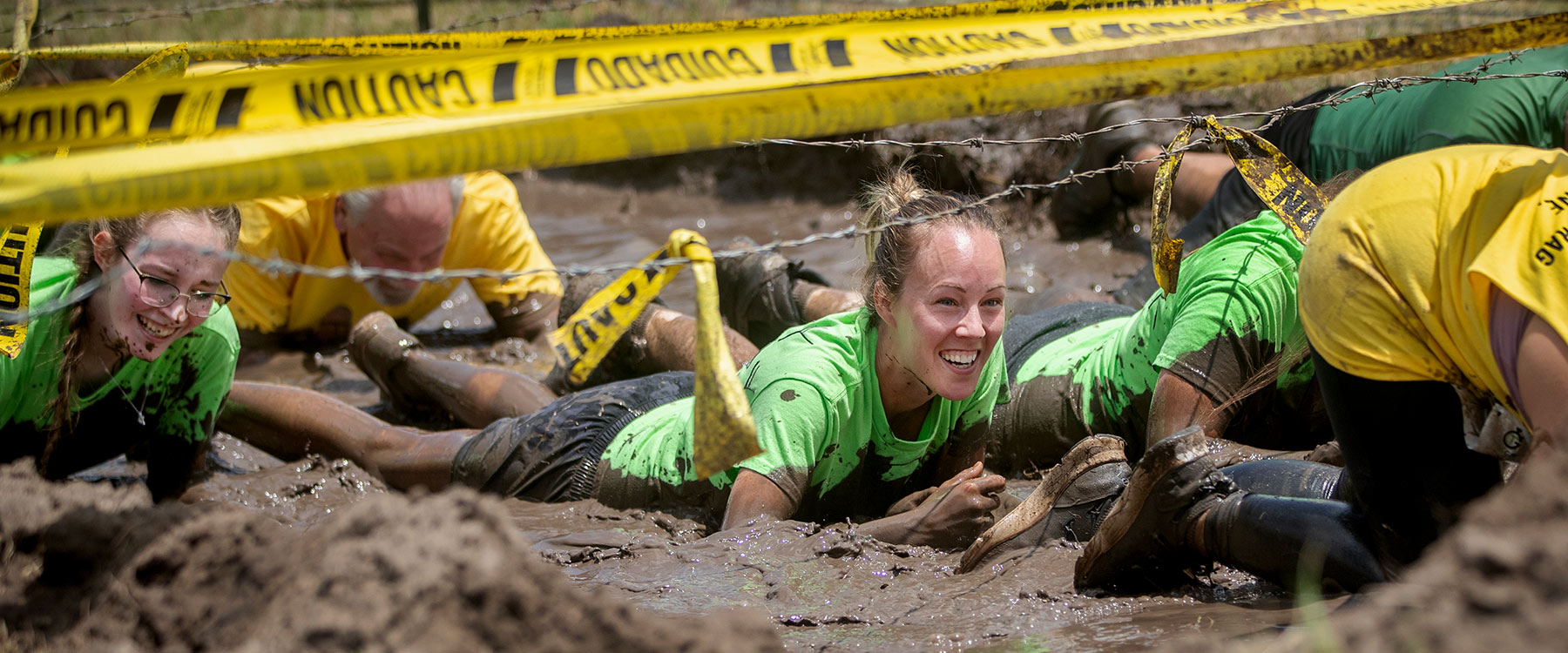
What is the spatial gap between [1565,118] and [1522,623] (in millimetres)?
3237

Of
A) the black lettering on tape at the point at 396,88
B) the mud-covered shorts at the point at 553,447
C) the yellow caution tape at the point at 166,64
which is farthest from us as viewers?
the mud-covered shorts at the point at 553,447

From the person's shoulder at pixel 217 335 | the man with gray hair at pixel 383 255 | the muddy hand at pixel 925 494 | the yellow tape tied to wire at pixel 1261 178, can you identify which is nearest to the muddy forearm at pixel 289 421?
the person's shoulder at pixel 217 335

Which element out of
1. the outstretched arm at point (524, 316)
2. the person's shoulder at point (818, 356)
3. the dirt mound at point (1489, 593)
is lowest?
the outstretched arm at point (524, 316)

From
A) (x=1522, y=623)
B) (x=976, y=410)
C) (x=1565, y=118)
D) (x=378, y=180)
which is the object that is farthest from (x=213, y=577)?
(x=1565, y=118)

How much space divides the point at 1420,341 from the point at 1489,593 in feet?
2.68

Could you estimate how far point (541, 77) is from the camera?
1954 mm

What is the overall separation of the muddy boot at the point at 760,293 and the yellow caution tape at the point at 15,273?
98.6 inches

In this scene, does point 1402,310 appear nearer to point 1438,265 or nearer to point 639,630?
point 1438,265

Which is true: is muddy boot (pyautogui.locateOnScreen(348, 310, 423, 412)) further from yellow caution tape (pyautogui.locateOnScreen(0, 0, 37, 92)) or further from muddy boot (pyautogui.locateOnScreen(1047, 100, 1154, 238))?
muddy boot (pyautogui.locateOnScreen(1047, 100, 1154, 238))

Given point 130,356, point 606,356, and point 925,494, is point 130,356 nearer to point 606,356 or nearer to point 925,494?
point 606,356

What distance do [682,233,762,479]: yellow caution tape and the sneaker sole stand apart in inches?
36.7

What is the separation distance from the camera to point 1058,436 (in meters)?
3.74

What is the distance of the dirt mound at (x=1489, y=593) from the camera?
1.17 m

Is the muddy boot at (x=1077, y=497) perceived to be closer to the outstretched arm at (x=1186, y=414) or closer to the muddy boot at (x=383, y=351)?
the outstretched arm at (x=1186, y=414)
